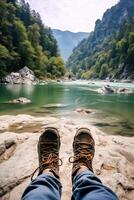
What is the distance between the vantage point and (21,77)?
71.5 meters

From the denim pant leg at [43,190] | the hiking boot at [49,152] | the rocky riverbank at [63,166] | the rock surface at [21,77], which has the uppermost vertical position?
the denim pant leg at [43,190]

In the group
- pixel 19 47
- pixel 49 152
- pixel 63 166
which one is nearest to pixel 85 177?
pixel 49 152

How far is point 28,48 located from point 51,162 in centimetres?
8214

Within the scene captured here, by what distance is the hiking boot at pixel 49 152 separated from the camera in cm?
421

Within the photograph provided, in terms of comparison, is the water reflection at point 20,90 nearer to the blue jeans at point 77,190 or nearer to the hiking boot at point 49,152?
the hiking boot at point 49,152

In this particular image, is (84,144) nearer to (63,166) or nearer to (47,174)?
(63,166)

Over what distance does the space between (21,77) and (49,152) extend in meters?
68.2

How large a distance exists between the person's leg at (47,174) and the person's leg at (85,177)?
290mm

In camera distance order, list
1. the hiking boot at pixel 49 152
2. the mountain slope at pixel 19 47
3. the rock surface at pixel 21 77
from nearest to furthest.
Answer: the hiking boot at pixel 49 152
the rock surface at pixel 21 77
the mountain slope at pixel 19 47

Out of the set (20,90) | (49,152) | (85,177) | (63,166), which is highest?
(85,177)

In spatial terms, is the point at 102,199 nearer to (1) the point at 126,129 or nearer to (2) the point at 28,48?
(1) the point at 126,129

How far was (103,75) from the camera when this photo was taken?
5354 inches

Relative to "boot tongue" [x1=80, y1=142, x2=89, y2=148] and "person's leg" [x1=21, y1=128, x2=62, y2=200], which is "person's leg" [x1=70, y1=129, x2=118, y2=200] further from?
"person's leg" [x1=21, y1=128, x2=62, y2=200]

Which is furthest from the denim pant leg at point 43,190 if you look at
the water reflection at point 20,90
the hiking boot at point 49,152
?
the water reflection at point 20,90
